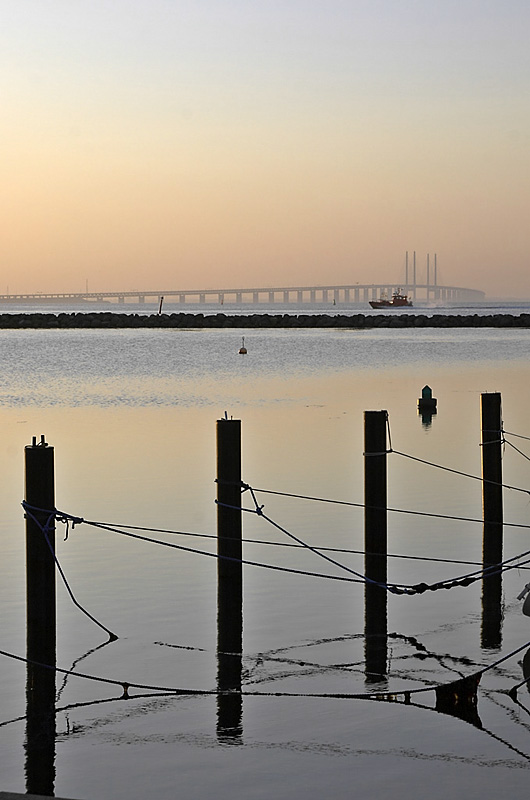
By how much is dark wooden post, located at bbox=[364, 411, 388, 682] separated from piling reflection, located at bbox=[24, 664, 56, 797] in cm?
347

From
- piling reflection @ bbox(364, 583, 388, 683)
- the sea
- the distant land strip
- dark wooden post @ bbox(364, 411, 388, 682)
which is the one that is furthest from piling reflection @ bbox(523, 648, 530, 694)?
the distant land strip

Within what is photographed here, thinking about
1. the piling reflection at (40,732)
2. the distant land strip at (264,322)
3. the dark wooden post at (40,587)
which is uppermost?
the distant land strip at (264,322)

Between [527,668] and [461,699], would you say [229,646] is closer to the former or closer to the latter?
[461,699]

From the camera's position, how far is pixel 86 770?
29.6ft

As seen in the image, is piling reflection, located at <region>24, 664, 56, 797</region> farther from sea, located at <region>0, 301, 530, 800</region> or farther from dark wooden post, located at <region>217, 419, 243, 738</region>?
dark wooden post, located at <region>217, 419, 243, 738</region>

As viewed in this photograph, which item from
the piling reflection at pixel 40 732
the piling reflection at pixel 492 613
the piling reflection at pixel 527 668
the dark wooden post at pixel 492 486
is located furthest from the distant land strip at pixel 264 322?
the piling reflection at pixel 40 732

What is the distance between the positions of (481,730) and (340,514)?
9221mm

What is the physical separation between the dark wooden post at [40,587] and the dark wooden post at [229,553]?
72.8 inches

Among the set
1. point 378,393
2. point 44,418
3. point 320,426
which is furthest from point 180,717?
point 378,393

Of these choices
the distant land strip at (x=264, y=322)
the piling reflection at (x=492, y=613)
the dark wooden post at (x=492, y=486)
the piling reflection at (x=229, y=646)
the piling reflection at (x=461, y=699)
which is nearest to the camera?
the piling reflection at (x=461, y=699)

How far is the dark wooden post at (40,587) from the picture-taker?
9.16m

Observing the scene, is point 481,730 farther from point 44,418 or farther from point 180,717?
point 44,418

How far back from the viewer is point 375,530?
39.5 ft

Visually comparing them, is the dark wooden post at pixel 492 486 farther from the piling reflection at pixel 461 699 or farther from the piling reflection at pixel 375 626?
the piling reflection at pixel 461 699
